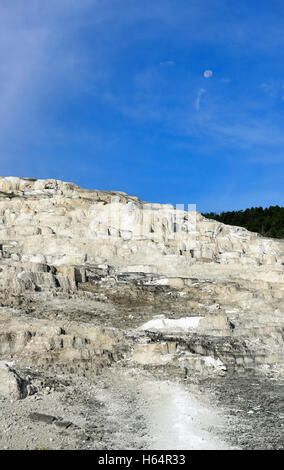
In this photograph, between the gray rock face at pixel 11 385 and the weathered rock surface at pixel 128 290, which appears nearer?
the gray rock face at pixel 11 385

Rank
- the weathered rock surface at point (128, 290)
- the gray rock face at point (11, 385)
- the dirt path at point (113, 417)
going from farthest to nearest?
the weathered rock surface at point (128, 290) < the gray rock face at point (11, 385) < the dirt path at point (113, 417)

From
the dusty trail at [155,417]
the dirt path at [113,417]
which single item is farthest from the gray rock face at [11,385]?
the dusty trail at [155,417]

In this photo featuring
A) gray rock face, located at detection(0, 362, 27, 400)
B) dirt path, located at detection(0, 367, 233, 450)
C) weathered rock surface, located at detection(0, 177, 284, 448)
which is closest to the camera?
dirt path, located at detection(0, 367, 233, 450)

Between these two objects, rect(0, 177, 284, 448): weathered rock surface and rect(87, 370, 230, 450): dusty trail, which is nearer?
rect(87, 370, 230, 450): dusty trail

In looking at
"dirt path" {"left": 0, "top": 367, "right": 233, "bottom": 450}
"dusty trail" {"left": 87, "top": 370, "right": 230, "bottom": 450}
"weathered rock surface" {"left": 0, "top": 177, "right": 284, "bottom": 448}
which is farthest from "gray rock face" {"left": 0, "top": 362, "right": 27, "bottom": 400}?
"dusty trail" {"left": 87, "top": 370, "right": 230, "bottom": 450}

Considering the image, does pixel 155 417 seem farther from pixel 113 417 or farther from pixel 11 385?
pixel 11 385

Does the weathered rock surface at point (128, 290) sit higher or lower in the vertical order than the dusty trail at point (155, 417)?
higher

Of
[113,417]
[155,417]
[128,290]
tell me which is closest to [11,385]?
[113,417]

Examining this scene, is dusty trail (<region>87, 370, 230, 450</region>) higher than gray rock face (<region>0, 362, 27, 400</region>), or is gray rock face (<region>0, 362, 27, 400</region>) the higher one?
gray rock face (<region>0, 362, 27, 400</region>)

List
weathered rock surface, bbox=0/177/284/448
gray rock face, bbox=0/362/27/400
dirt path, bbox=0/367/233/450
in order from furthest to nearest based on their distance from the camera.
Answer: weathered rock surface, bbox=0/177/284/448
gray rock face, bbox=0/362/27/400
dirt path, bbox=0/367/233/450

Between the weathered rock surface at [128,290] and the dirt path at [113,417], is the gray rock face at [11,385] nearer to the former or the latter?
the weathered rock surface at [128,290]

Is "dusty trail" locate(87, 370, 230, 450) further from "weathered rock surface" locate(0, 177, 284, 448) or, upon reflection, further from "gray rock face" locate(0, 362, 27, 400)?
"gray rock face" locate(0, 362, 27, 400)
